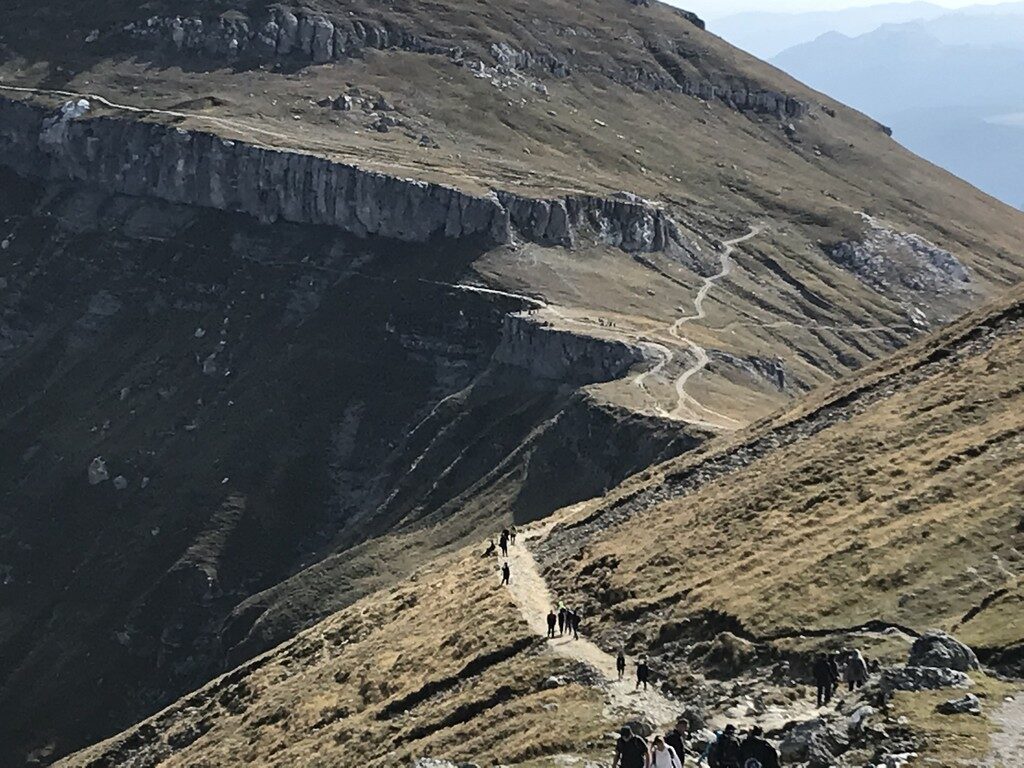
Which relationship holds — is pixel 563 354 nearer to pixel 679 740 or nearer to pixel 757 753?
pixel 679 740

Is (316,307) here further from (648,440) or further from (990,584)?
(990,584)

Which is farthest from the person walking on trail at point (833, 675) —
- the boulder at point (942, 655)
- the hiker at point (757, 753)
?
the hiker at point (757, 753)

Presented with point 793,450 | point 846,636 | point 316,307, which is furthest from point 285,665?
point 316,307

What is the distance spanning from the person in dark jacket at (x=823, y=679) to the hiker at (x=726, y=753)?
767 cm

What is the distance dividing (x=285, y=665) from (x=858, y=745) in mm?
52121

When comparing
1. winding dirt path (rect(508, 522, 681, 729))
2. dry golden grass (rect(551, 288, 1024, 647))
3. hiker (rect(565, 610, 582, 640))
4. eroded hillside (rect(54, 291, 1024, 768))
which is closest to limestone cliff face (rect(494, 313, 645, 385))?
eroded hillside (rect(54, 291, 1024, 768))

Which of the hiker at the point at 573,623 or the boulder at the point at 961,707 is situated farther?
the hiker at the point at 573,623

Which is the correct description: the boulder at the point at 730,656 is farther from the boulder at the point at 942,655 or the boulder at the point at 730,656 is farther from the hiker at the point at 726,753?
the hiker at the point at 726,753

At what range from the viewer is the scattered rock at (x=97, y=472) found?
615 feet

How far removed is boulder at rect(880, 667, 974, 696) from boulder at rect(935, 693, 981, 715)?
4.96 ft

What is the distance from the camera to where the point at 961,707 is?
3625 cm

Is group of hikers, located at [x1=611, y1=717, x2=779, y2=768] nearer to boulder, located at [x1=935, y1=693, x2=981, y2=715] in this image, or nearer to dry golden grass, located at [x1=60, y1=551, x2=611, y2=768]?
boulder, located at [x1=935, y1=693, x2=981, y2=715]

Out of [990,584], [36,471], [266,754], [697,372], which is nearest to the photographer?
[990,584]

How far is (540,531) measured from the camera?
93.3 metres
